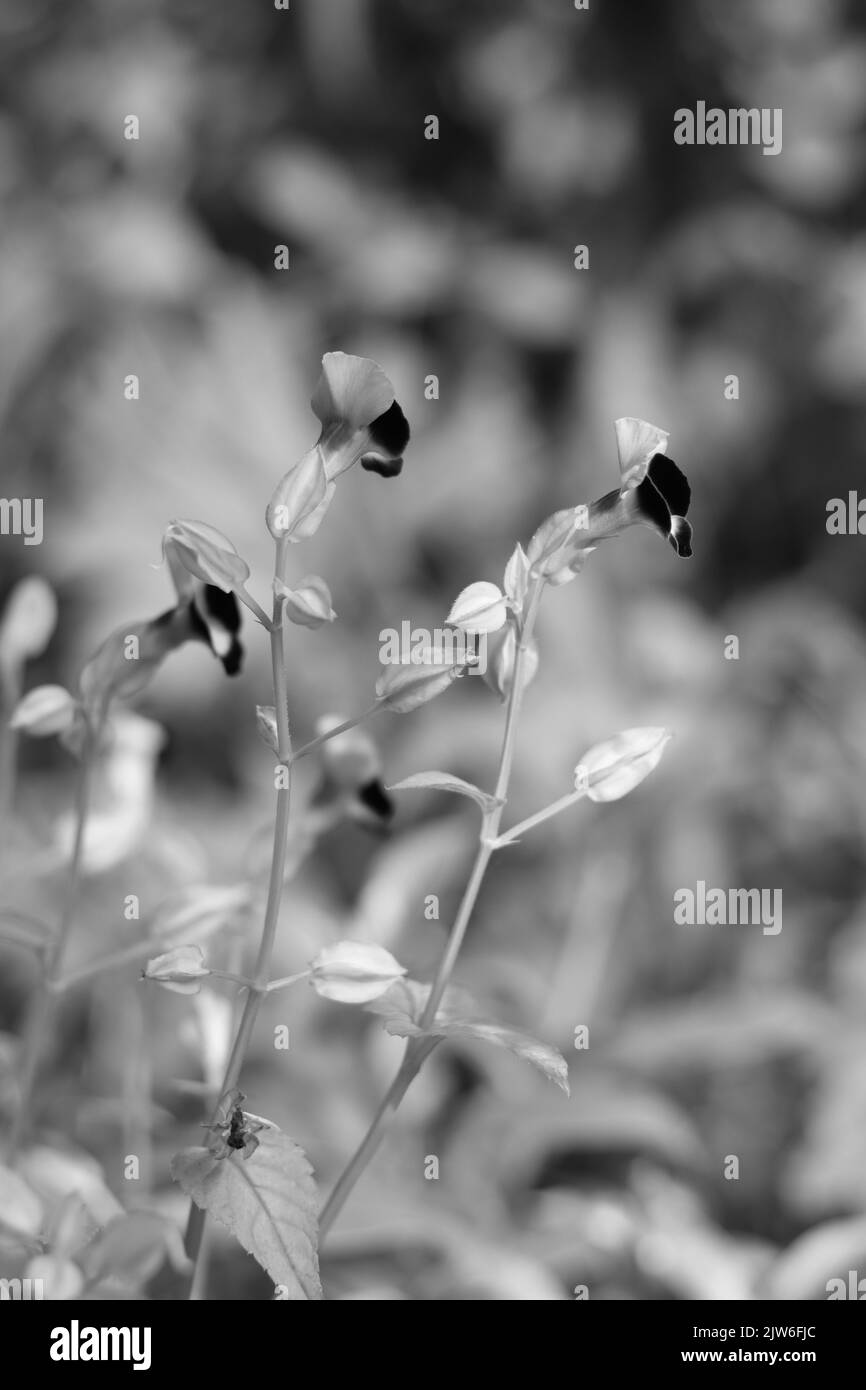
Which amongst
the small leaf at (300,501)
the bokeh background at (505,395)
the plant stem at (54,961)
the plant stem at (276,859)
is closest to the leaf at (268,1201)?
the plant stem at (276,859)

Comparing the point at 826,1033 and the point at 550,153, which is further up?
the point at 550,153

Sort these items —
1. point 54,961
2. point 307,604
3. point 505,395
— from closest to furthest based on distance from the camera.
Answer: point 307,604
point 54,961
point 505,395

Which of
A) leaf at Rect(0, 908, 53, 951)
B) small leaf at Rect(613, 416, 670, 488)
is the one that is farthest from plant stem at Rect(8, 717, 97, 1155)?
small leaf at Rect(613, 416, 670, 488)

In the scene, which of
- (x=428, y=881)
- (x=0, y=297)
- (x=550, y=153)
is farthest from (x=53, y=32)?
(x=428, y=881)

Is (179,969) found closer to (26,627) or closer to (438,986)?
(438,986)

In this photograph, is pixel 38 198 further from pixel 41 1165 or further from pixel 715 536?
pixel 41 1165

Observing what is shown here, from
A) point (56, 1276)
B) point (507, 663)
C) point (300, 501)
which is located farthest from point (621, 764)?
point (56, 1276)
